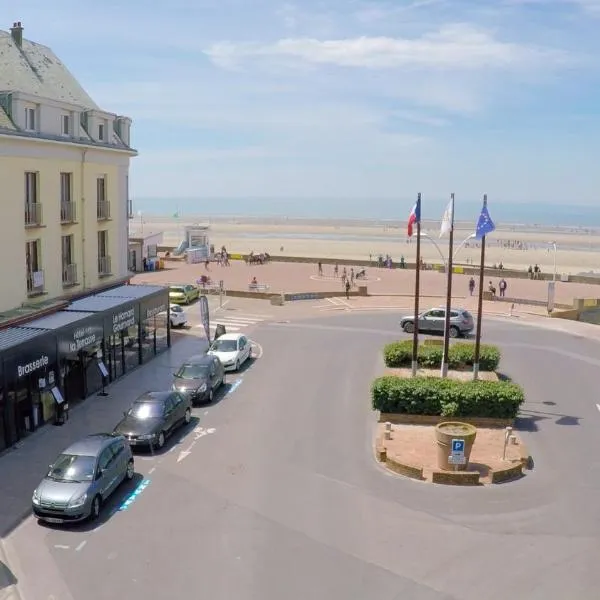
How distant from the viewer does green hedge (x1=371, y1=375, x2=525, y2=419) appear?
2231 centimetres

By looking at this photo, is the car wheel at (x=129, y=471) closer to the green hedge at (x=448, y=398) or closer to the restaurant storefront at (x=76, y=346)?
the restaurant storefront at (x=76, y=346)

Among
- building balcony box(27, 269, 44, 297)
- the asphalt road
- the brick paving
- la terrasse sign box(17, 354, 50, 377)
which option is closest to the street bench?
the brick paving

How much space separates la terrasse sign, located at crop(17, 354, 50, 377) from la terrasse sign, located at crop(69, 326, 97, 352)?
5.48 feet

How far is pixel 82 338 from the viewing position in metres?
24.4

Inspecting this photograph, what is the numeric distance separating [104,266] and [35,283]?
5.61 metres

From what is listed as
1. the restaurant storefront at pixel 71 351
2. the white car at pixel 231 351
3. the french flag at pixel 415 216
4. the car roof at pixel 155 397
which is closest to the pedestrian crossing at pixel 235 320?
the restaurant storefront at pixel 71 351

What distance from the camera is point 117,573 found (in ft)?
44.8

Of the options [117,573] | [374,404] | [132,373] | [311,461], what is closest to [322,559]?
[117,573]

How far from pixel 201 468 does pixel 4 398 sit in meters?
5.72

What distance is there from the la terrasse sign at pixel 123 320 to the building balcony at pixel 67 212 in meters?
3.96

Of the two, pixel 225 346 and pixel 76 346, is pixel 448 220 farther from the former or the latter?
pixel 76 346

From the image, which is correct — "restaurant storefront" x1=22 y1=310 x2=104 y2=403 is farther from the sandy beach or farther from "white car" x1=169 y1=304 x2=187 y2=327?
the sandy beach

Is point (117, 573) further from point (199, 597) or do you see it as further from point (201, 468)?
point (201, 468)

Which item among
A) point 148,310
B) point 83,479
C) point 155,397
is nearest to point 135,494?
point 83,479
